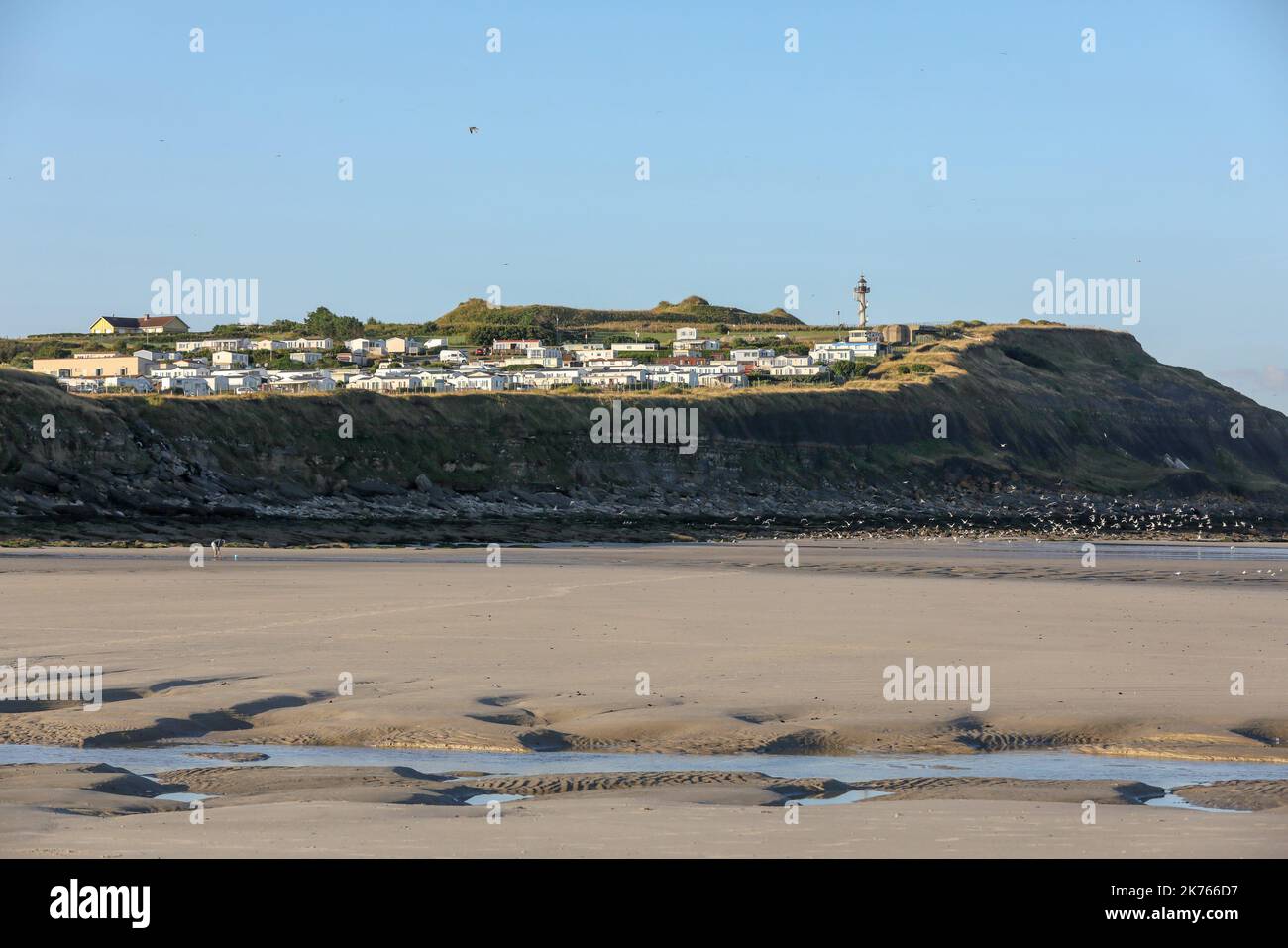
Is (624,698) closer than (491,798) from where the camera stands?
No

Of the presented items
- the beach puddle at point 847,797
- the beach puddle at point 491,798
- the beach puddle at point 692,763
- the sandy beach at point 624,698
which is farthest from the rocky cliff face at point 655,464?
the beach puddle at point 847,797

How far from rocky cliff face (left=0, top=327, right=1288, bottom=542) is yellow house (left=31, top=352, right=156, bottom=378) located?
2512cm

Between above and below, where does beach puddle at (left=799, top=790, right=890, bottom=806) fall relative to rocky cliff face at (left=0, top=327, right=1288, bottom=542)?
below

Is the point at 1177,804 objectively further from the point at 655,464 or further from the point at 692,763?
the point at 655,464

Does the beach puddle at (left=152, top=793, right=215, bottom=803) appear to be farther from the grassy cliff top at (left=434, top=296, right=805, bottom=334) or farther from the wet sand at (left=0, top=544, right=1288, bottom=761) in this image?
the grassy cliff top at (left=434, top=296, right=805, bottom=334)

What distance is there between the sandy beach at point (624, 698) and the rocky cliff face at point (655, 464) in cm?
1407

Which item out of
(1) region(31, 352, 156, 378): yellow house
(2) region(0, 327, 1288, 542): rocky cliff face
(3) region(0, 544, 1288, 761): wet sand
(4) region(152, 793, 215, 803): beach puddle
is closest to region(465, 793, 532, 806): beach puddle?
(4) region(152, 793, 215, 803): beach puddle

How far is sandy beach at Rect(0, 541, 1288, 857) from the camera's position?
23.5ft

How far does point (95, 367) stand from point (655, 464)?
37051mm

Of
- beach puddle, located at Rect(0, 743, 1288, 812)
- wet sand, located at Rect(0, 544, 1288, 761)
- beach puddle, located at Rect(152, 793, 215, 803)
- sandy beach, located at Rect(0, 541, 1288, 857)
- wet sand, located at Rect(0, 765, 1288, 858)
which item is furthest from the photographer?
wet sand, located at Rect(0, 544, 1288, 761)

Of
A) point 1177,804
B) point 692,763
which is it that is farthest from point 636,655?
point 1177,804

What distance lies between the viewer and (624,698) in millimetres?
11656
